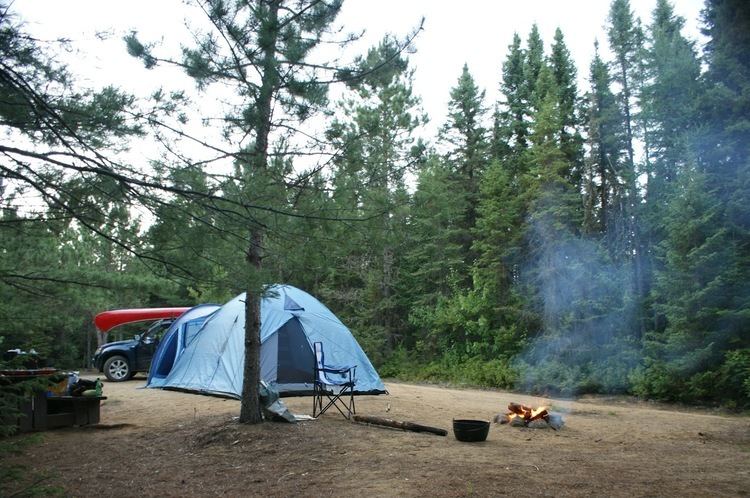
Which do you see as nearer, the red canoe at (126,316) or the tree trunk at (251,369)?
the tree trunk at (251,369)

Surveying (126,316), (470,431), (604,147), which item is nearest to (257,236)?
(470,431)

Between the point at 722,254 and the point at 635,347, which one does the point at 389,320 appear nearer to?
the point at 635,347

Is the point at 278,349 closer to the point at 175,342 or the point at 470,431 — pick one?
the point at 175,342

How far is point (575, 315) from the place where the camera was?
14445mm

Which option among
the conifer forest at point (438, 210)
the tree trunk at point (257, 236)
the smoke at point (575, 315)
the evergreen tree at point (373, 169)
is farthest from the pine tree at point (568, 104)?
the tree trunk at point (257, 236)

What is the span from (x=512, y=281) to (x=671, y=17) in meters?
9.64

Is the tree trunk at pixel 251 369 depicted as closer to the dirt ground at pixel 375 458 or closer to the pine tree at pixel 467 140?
the dirt ground at pixel 375 458

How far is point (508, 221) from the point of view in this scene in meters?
17.1

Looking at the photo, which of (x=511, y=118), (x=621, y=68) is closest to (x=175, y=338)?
(x=511, y=118)

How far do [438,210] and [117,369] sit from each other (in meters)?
9.04

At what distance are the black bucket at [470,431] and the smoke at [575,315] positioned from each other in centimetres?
787

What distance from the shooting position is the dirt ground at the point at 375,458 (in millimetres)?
4172

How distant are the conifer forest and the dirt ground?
1.30m

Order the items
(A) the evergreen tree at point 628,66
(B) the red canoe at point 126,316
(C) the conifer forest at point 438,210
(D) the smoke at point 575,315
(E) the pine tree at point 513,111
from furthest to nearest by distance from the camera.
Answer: (E) the pine tree at point 513,111 < (A) the evergreen tree at point 628,66 < (B) the red canoe at point 126,316 < (D) the smoke at point 575,315 < (C) the conifer forest at point 438,210
